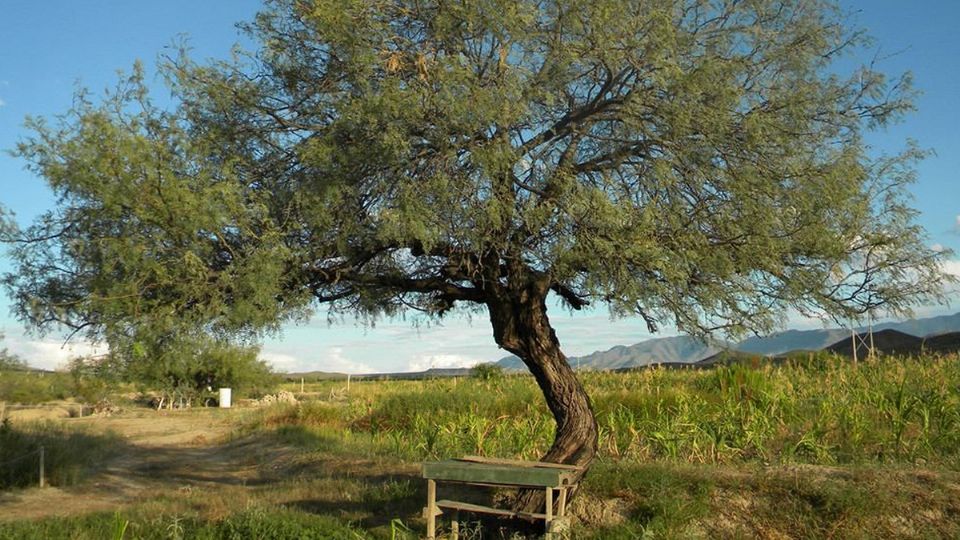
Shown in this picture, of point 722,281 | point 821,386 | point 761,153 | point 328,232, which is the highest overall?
point 761,153

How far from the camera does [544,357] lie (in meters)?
11.0

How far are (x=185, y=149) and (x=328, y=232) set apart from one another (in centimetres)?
191

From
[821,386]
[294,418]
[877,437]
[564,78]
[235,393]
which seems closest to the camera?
[564,78]

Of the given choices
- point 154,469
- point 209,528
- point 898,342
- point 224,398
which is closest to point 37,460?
point 154,469

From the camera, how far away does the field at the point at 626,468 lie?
387 inches

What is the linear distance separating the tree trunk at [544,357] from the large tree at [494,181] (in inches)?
1.2

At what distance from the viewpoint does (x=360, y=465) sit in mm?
15648

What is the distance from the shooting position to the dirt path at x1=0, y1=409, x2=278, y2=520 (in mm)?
14625

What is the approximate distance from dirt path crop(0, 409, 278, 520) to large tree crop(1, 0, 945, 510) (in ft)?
20.9

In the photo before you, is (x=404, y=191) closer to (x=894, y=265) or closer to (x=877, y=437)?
(x=894, y=265)

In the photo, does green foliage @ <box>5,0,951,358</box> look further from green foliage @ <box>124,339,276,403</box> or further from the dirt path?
green foliage @ <box>124,339,276,403</box>

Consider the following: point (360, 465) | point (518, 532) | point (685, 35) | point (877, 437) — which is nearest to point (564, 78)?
point (685, 35)

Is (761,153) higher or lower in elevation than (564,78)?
lower

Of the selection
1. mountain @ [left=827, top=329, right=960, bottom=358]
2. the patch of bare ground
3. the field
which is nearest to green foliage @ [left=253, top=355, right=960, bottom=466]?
the field
